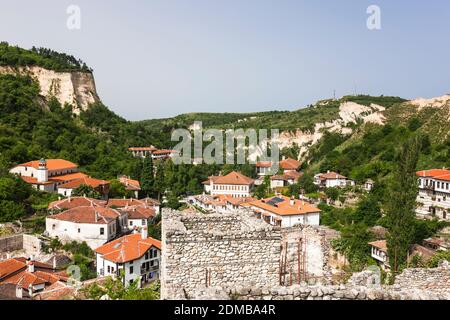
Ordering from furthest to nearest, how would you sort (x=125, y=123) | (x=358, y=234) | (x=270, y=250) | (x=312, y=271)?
(x=125, y=123) < (x=358, y=234) < (x=312, y=271) < (x=270, y=250)

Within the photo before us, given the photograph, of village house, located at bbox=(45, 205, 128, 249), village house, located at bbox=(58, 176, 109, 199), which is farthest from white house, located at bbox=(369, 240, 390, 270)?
village house, located at bbox=(58, 176, 109, 199)

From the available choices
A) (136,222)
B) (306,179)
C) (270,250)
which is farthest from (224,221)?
(306,179)

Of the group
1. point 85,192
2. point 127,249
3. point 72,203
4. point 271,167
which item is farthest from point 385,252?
point 271,167

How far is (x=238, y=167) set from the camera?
278 ft

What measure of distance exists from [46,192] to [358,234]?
35143mm

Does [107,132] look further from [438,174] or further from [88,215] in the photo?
[438,174]

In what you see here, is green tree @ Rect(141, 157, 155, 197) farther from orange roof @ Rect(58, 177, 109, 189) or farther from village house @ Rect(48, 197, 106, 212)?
village house @ Rect(48, 197, 106, 212)

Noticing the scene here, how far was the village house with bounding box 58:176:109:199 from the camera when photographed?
52031 millimetres

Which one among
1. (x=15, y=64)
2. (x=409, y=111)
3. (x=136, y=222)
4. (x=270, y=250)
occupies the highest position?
(x=15, y=64)

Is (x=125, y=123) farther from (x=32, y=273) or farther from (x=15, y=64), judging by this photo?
(x=32, y=273)

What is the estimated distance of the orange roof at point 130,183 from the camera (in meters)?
60.3

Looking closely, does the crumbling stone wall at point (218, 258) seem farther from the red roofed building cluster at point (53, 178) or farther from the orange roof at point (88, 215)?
the red roofed building cluster at point (53, 178)

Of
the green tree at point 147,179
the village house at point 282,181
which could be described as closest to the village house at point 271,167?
the village house at point 282,181

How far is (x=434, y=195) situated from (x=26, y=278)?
39184mm
